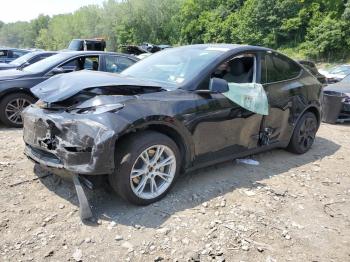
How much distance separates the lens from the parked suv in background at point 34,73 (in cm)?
679

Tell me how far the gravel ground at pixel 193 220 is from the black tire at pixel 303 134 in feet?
2.55

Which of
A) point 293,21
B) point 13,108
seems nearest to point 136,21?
point 293,21

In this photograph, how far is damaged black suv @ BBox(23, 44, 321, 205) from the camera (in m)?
3.40

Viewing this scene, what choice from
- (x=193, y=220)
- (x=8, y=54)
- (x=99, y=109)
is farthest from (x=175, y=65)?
(x=8, y=54)

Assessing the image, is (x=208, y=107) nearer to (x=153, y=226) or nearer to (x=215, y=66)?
(x=215, y=66)

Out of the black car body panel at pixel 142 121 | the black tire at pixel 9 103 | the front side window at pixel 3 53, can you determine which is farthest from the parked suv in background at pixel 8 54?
the black car body panel at pixel 142 121

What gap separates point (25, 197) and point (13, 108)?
351 cm

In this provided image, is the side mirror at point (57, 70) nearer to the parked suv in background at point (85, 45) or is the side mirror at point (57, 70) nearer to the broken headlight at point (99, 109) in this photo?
the broken headlight at point (99, 109)

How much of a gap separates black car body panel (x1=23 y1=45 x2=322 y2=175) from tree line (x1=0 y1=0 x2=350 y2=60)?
28891 millimetres

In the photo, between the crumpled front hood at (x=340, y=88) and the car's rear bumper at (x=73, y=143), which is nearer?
the car's rear bumper at (x=73, y=143)

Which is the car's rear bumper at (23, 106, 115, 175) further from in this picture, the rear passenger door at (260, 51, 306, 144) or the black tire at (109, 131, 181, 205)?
the rear passenger door at (260, 51, 306, 144)

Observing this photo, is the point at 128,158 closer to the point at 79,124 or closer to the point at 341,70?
the point at 79,124

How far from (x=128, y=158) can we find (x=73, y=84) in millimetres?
984

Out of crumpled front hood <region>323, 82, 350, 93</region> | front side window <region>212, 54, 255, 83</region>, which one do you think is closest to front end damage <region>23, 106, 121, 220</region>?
front side window <region>212, 54, 255, 83</region>
